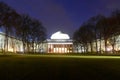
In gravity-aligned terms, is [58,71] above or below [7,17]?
below

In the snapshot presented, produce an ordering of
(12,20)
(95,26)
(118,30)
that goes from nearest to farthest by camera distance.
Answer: (12,20)
(118,30)
(95,26)

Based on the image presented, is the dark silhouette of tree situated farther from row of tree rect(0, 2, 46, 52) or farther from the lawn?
the lawn

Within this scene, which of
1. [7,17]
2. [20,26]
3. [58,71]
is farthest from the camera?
[20,26]

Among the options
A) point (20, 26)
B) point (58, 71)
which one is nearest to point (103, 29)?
point (20, 26)

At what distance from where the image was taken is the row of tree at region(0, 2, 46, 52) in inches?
3479

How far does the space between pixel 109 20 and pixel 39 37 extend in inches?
1742

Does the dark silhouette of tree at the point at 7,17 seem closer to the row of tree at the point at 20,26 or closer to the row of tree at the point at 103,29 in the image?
the row of tree at the point at 20,26

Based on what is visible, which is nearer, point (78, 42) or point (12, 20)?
point (12, 20)

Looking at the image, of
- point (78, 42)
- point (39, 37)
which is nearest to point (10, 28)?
point (39, 37)

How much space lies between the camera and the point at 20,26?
4427 inches

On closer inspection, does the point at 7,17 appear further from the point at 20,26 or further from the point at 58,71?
the point at 58,71

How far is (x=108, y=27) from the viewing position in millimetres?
108812

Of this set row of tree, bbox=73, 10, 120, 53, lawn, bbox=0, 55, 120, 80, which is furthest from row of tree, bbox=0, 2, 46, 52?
lawn, bbox=0, 55, 120, 80

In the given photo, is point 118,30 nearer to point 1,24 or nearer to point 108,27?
point 108,27
